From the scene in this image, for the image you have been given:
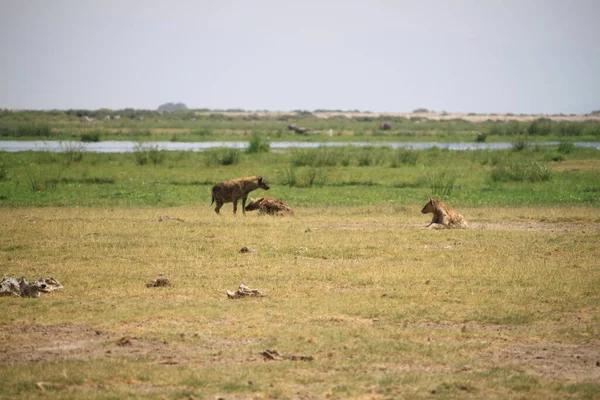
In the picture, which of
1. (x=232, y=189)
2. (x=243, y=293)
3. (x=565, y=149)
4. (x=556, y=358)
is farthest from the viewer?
(x=565, y=149)

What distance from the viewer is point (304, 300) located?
10.9 meters

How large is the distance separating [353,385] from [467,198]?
1787 cm

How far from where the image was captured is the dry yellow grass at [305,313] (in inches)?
296

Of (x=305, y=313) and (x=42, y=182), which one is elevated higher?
(x=42, y=182)

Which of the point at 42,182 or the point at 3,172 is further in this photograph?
the point at 3,172

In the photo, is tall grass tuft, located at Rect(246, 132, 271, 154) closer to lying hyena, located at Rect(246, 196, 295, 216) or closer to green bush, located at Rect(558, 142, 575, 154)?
green bush, located at Rect(558, 142, 575, 154)

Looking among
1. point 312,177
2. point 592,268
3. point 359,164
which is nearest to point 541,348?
point 592,268

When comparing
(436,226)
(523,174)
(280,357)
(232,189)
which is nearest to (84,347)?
(280,357)

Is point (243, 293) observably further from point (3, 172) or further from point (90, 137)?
point (90, 137)

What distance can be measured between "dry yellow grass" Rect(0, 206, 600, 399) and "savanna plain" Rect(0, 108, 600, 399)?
3cm

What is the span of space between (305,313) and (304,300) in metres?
0.78

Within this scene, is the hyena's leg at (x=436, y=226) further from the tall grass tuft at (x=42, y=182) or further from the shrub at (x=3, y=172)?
the shrub at (x=3, y=172)

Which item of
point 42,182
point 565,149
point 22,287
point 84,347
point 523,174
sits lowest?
point 84,347

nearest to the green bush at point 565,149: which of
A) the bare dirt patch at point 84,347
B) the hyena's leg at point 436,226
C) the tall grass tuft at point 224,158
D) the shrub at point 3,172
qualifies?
the tall grass tuft at point 224,158
